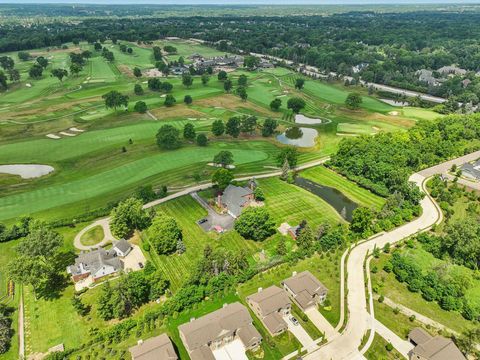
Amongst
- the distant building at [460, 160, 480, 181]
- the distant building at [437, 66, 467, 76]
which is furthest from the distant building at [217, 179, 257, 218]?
the distant building at [437, 66, 467, 76]

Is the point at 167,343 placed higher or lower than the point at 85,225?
higher

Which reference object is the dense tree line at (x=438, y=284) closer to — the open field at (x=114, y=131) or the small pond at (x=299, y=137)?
the open field at (x=114, y=131)

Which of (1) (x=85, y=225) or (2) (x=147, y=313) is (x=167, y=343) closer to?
(2) (x=147, y=313)

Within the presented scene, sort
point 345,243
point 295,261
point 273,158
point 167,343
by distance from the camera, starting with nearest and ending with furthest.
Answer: point 167,343 < point 295,261 < point 345,243 < point 273,158

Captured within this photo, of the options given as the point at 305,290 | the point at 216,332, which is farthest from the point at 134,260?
the point at 305,290

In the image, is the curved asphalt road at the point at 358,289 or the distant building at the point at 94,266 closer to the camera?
the curved asphalt road at the point at 358,289

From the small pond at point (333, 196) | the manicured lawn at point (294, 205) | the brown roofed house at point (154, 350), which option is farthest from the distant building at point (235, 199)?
the brown roofed house at point (154, 350)

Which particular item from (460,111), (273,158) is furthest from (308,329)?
(460,111)
